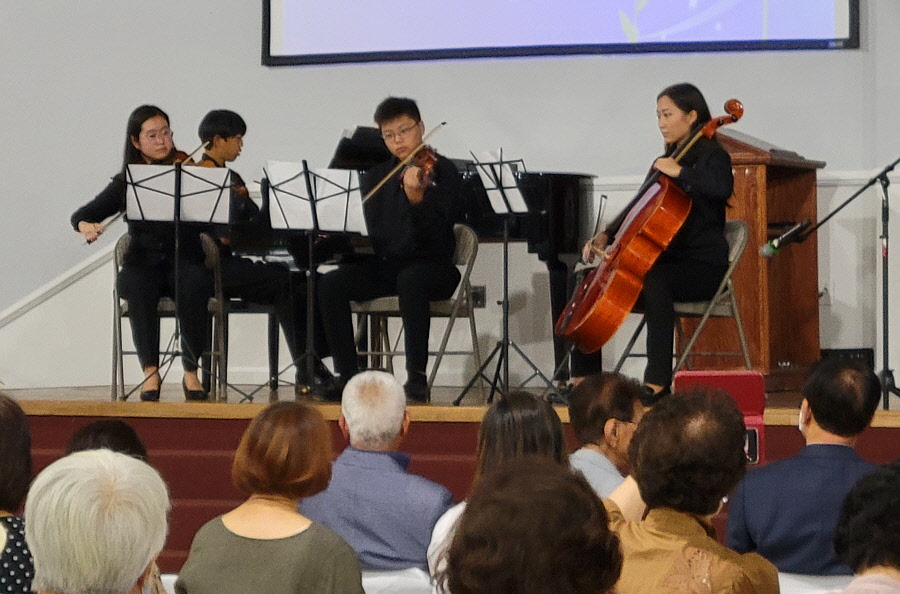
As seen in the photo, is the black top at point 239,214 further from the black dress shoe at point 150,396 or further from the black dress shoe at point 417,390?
the black dress shoe at point 417,390

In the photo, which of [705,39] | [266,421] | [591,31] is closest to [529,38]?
[591,31]

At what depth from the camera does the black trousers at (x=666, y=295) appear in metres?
4.55

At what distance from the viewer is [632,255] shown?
177 inches

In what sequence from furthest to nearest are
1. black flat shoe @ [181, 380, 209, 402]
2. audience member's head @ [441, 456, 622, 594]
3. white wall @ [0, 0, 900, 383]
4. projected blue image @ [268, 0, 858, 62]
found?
projected blue image @ [268, 0, 858, 62], white wall @ [0, 0, 900, 383], black flat shoe @ [181, 380, 209, 402], audience member's head @ [441, 456, 622, 594]

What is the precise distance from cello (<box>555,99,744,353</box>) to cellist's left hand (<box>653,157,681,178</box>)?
0.06 meters

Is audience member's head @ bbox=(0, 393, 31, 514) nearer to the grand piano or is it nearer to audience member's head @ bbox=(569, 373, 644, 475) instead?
audience member's head @ bbox=(569, 373, 644, 475)

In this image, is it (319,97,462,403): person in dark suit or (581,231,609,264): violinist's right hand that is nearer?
(581,231,609,264): violinist's right hand

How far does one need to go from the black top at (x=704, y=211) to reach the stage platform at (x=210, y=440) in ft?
2.07

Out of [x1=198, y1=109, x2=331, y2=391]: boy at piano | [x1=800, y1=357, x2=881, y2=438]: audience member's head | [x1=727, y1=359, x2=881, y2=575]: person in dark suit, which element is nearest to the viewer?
[x1=727, y1=359, x2=881, y2=575]: person in dark suit

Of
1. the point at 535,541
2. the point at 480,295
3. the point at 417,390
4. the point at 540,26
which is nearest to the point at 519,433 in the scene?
the point at 535,541

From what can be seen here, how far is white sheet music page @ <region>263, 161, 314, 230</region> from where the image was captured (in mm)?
4656

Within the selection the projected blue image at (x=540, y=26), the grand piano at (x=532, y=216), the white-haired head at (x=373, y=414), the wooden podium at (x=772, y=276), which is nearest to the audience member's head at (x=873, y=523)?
the white-haired head at (x=373, y=414)

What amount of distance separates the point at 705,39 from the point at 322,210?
111 inches

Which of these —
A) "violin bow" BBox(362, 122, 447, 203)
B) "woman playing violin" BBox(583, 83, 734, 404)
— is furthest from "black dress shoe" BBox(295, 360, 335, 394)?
"woman playing violin" BBox(583, 83, 734, 404)
